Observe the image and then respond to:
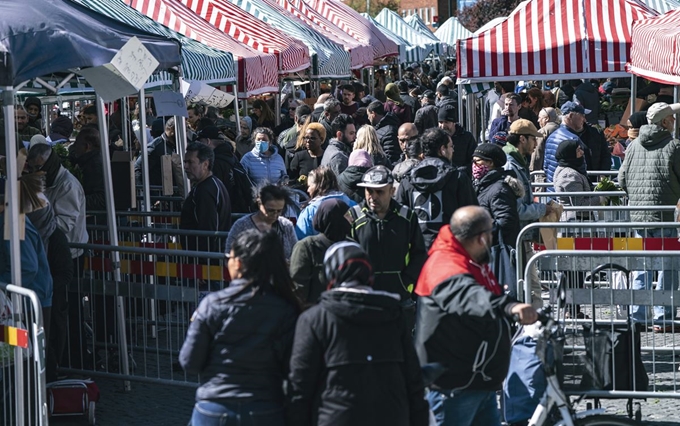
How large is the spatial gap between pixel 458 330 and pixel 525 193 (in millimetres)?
4794

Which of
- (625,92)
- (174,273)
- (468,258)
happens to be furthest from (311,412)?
(625,92)

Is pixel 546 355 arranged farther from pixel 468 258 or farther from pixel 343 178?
pixel 343 178

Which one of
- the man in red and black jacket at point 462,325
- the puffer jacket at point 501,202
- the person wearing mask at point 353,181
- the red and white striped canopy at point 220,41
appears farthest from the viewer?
the red and white striped canopy at point 220,41

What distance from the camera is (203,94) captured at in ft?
44.6

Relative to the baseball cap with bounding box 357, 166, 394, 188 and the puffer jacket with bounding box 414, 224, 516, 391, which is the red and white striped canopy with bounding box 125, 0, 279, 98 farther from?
the puffer jacket with bounding box 414, 224, 516, 391

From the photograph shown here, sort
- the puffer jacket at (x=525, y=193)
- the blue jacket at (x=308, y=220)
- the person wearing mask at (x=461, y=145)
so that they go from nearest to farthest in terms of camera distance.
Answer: the blue jacket at (x=308, y=220)
the puffer jacket at (x=525, y=193)
the person wearing mask at (x=461, y=145)

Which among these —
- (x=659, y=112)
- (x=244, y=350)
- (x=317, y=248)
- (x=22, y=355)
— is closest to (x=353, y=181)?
(x=317, y=248)

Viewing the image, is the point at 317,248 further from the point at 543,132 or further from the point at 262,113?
the point at 262,113

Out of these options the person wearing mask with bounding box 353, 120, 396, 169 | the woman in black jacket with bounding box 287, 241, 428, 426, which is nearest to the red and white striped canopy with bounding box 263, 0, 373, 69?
the person wearing mask with bounding box 353, 120, 396, 169

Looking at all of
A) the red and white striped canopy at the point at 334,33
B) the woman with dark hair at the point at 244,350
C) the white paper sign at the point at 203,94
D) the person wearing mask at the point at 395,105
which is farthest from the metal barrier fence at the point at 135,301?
the red and white striped canopy at the point at 334,33

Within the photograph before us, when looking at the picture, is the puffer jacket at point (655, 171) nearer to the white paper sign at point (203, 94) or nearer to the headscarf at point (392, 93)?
the white paper sign at point (203, 94)

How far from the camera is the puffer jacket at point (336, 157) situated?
11500 mm

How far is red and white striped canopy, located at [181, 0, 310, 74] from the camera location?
18062 mm

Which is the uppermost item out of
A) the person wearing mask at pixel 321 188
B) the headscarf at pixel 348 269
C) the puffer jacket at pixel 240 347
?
the person wearing mask at pixel 321 188
